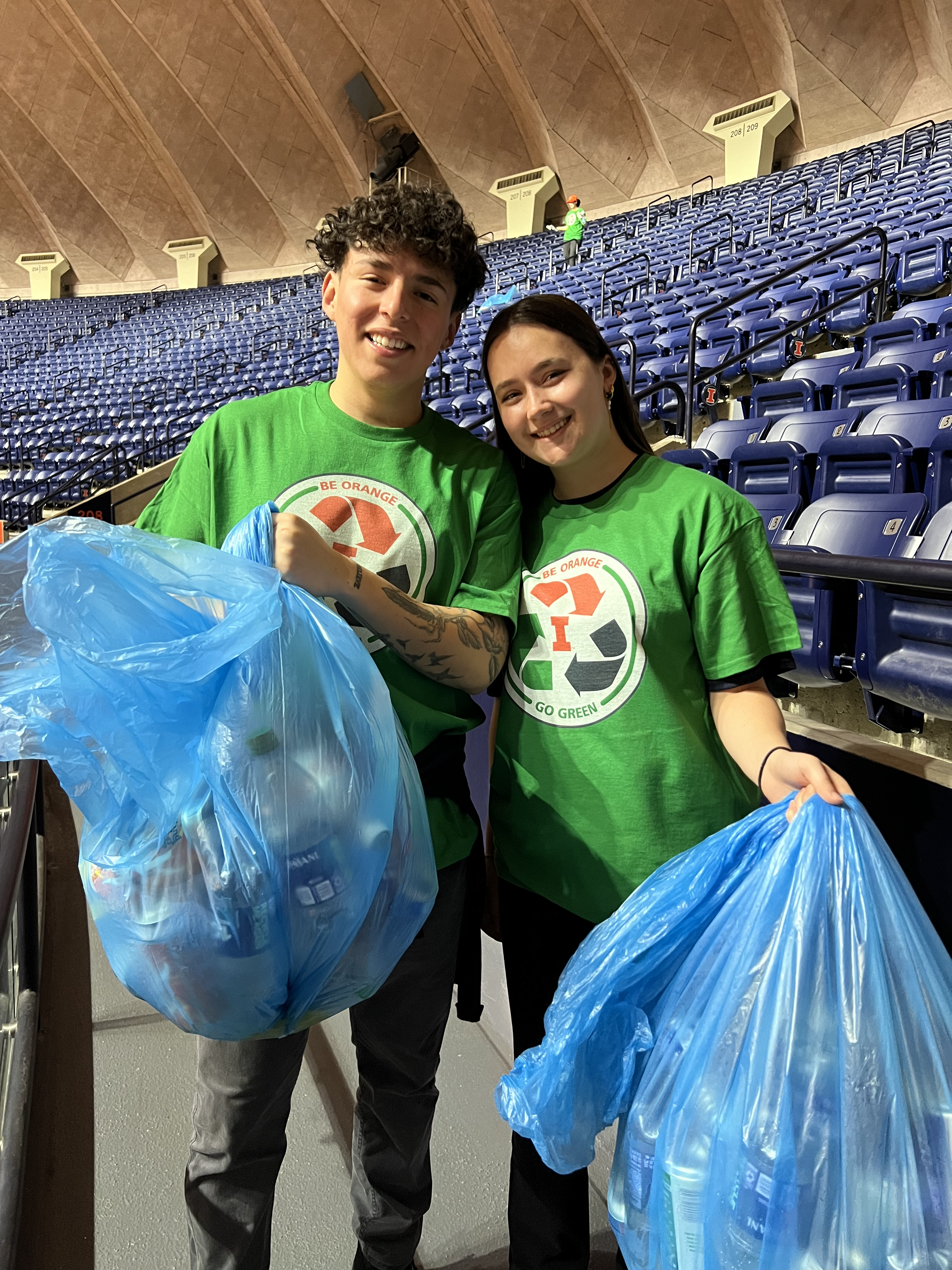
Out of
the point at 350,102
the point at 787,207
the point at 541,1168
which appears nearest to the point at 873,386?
the point at 541,1168

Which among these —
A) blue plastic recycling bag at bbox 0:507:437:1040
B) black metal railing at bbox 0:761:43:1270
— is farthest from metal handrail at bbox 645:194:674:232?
blue plastic recycling bag at bbox 0:507:437:1040

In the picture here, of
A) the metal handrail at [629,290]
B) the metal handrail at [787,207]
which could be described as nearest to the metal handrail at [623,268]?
the metal handrail at [629,290]

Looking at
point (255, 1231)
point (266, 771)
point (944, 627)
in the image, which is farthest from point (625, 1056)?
point (944, 627)

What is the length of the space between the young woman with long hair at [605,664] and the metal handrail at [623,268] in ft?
31.7

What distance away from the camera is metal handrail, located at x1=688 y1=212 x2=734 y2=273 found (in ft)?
39.1

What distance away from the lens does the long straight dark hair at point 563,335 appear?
3.75 feet

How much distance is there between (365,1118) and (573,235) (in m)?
16.5

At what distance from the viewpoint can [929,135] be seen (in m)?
14.1

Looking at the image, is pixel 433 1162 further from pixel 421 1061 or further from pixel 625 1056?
pixel 625 1056

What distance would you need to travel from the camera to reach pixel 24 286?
25.1 meters

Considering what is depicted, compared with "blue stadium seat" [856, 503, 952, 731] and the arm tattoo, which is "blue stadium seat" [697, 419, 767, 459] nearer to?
"blue stadium seat" [856, 503, 952, 731]

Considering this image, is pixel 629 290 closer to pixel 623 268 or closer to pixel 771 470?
pixel 623 268

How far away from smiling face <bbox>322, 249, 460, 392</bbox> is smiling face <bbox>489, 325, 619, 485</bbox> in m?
0.10

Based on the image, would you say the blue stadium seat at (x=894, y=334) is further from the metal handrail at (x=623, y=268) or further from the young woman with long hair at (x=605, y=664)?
the metal handrail at (x=623, y=268)
